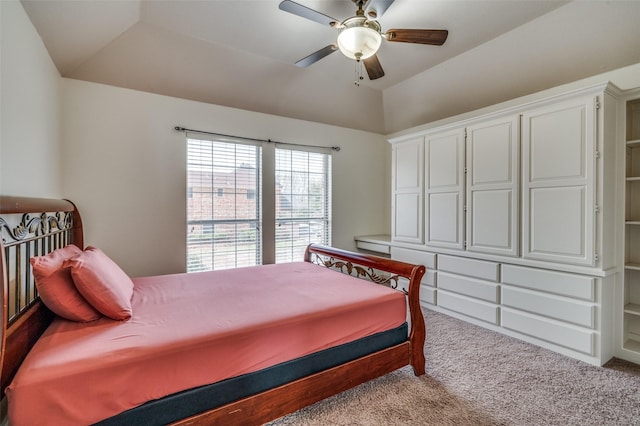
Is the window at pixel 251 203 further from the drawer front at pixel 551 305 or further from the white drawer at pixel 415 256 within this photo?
the drawer front at pixel 551 305

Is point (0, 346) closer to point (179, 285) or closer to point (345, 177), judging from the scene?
point (179, 285)

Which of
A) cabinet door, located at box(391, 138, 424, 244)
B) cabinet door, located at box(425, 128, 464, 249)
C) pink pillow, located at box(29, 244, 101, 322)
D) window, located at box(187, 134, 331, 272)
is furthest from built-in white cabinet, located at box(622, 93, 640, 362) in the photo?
pink pillow, located at box(29, 244, 101, 322)

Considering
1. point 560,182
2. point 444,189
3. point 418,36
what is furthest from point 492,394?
point 418,36

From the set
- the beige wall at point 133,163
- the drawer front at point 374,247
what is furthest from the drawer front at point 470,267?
the beige wall at point 133,163

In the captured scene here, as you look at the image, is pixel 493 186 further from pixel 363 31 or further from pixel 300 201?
pixel 300 201

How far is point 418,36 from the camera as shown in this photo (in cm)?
209

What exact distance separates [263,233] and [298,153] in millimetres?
1252

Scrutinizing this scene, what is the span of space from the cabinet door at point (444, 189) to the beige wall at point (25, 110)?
3690 millimetres

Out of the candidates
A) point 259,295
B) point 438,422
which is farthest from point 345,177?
point 438,422

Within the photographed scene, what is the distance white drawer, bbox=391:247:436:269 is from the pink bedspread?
1.59 metres

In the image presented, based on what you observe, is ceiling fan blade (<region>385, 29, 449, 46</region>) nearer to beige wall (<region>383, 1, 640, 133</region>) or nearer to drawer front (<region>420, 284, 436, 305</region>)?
beige wall (<region>383, 1, 640, 133</region>)

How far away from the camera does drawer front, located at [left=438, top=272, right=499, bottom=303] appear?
2984 mm

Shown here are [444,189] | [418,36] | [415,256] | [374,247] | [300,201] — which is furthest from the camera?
[374,247]

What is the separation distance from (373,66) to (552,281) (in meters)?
2.44
